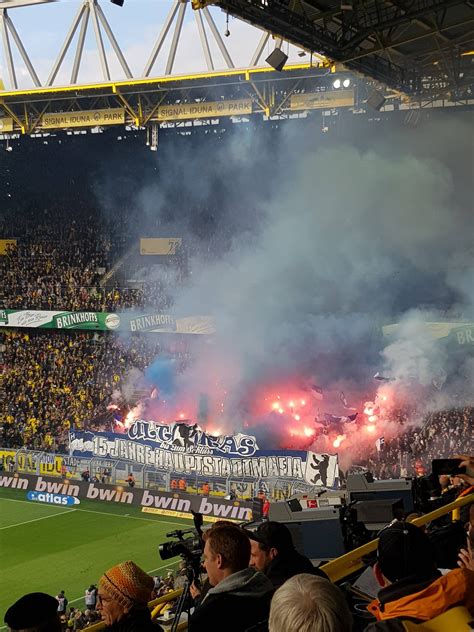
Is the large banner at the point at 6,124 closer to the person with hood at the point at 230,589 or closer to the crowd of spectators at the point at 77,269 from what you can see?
the crowd of spectators at the point at 77,269

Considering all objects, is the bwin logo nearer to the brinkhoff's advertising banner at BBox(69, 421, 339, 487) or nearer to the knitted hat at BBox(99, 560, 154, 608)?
the brinkhoff's advertising banner at BBox(69, 421, 339, 487)

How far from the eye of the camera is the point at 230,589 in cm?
294

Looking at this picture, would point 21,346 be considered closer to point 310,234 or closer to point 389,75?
point 310,234

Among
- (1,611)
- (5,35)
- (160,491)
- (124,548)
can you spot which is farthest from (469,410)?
(5,35)

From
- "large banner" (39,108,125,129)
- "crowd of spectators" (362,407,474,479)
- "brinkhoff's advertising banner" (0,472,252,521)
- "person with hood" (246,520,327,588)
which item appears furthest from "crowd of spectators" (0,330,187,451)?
"person with hood" (246,520,327,588)

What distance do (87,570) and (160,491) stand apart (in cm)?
500

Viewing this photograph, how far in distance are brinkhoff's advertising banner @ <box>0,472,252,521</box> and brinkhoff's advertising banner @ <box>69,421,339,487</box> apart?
990 millimetres

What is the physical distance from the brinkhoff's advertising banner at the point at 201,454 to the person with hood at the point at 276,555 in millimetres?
16696

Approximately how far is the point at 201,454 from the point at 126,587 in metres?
20.2

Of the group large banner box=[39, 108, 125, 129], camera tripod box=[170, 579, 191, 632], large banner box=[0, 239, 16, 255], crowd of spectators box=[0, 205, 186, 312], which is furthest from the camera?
large banner box=[0, 239, 16, 255]

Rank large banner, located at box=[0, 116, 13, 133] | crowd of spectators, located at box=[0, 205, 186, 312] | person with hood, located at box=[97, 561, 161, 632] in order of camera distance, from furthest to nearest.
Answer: crowd of spectators, located at box=[0, 205, 186, 312]
large banner, located at box=[0, 116, 13, 133]
person with hood, located at box=[97, 561, 161, 632]

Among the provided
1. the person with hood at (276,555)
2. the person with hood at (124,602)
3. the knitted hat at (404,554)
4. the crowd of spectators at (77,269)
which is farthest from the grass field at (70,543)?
the knitted hat at (404,554)

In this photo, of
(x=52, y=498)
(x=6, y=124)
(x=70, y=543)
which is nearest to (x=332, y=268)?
(x=52, y=498)

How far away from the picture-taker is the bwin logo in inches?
963
